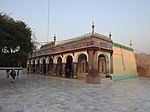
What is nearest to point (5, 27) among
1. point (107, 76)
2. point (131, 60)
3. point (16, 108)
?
point (16, 108)

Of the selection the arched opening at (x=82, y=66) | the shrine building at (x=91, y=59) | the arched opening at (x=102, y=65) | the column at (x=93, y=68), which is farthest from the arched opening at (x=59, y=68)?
the column at (x=93, y=68)

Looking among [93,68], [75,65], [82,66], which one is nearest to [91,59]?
[93,68]

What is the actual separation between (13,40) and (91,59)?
7971mm

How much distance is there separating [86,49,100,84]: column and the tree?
20.6 ft

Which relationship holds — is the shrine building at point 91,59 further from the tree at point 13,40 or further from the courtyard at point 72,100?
the courtyard at point 72,100

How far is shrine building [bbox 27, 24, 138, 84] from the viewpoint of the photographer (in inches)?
576

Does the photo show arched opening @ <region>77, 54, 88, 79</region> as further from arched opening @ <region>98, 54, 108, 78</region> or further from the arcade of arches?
arched opening @ <region>98, 54, 108, 78</region>

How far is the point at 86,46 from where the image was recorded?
14961 millimetres

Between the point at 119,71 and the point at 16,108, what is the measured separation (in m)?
15.7

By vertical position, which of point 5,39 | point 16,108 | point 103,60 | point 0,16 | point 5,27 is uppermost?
point 0,16

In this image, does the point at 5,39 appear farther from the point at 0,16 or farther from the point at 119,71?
the point at 119,71

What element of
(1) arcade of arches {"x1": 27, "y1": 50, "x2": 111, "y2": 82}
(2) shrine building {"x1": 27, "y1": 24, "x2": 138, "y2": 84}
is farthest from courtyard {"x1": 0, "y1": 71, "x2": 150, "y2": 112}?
(2) shrine building {"x1": 27, "y1": 24, "x2": 138, "y2": 84}

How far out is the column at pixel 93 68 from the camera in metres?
14.2

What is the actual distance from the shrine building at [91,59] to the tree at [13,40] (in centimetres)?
506
